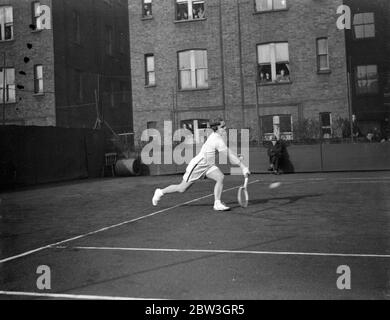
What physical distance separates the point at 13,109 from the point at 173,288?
27445 mm

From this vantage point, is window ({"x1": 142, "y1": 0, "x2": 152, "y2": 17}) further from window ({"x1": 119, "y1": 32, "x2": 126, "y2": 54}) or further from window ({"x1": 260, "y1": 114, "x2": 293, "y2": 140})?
window ({"x1": 260, "y1": 114, "x2": 293, "y2": 140})

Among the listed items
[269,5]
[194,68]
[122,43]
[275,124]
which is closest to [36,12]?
[122,43]

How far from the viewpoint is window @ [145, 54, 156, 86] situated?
28156 millimetres

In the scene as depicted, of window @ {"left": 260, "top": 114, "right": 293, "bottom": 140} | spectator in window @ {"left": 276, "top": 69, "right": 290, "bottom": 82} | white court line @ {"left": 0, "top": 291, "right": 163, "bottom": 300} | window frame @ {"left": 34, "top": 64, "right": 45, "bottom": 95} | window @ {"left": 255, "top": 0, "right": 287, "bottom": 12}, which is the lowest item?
white court line @ {"left": 0, "top": 291, "right": 163, "bottom": 300}

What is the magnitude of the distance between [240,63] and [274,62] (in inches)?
72.4

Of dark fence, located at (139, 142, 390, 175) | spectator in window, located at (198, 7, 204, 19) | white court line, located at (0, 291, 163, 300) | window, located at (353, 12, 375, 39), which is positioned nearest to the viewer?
white court line, located at (0, 291, 163, 300)

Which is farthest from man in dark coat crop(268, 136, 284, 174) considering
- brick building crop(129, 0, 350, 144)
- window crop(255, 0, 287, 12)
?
window crop(255, 0, 287, 12)

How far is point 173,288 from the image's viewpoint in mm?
4922

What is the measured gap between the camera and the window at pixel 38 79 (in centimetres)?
2903

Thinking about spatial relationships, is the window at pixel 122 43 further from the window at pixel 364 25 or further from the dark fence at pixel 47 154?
the window at pixel 364 25

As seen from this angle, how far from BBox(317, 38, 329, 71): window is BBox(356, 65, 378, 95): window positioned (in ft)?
27.1

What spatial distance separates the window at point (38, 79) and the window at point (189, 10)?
8.93 metres

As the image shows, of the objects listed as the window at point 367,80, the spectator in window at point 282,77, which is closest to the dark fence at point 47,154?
the spectator in window at point 282,77
